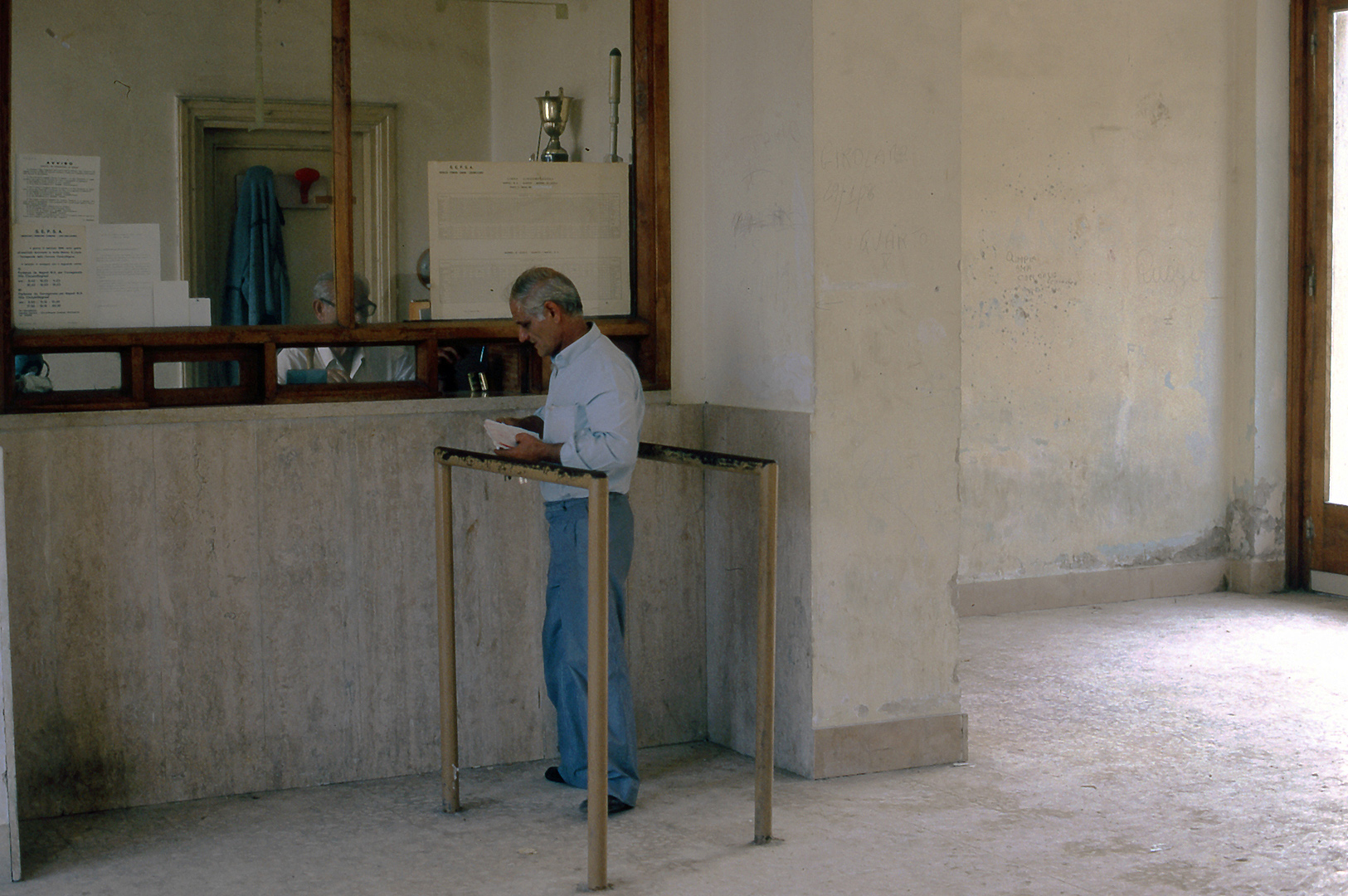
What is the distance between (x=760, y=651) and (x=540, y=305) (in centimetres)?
120

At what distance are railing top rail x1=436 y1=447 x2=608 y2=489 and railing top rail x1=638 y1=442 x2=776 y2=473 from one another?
0.50m

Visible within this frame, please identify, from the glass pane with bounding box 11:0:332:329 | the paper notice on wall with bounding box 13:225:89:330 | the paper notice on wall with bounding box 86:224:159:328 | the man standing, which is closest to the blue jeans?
the man standing

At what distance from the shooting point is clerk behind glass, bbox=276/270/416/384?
4.56 m

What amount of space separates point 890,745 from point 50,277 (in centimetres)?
305

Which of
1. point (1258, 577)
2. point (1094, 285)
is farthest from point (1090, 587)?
point (1094, 285)

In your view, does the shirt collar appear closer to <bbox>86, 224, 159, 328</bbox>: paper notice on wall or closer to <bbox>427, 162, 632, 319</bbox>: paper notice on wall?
<bbox>427, 162, 632, 319</bbox>: paper notice on wall

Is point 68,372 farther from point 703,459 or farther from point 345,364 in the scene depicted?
point 703,459

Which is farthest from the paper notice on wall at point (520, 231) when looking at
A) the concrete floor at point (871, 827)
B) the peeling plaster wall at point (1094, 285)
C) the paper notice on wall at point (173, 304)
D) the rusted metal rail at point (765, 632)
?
the peeling plaster wall at point (1094, 285)

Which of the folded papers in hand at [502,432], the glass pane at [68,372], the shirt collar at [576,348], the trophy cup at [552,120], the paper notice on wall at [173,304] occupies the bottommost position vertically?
the folded papers in hand at [502,432]

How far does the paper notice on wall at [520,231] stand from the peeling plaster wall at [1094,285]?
2590mm

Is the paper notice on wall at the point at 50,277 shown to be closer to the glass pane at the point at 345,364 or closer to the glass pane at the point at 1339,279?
the glass pane at the point at 345,364

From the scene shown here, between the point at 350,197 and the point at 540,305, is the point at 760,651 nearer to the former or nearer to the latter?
the point at 540,305

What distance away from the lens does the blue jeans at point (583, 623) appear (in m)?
4.18

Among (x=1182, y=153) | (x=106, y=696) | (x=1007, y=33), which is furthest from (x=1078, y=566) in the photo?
(x=106, y=696)
